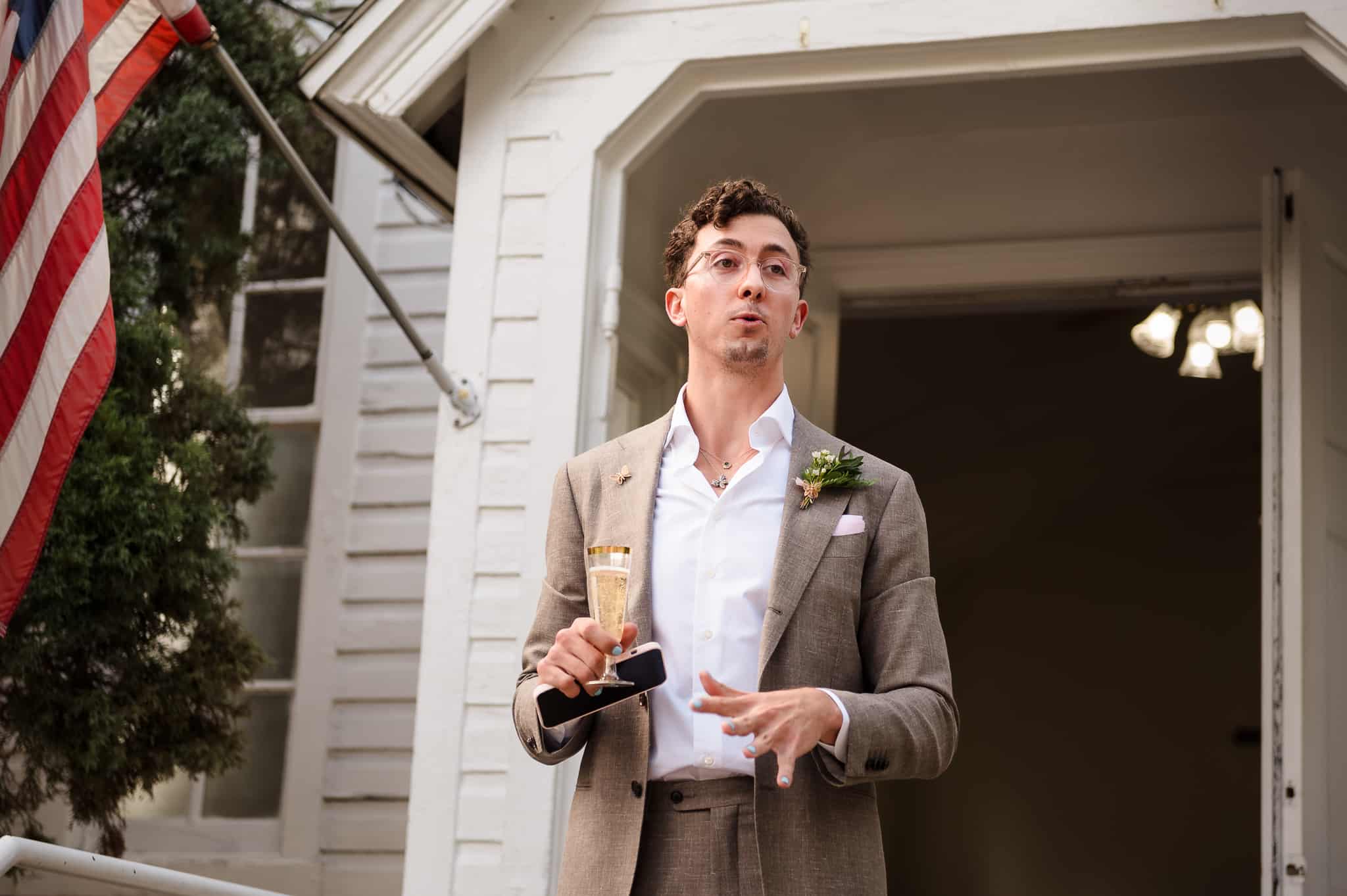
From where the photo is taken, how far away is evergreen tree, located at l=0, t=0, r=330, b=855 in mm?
5211

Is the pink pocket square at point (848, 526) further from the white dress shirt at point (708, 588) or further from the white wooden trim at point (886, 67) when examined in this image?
the white wooden trim at point (886, 67)

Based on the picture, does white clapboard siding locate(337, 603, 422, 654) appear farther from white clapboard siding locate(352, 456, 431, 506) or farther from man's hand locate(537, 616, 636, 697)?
man's hand locate(537, 616, 636, 697)

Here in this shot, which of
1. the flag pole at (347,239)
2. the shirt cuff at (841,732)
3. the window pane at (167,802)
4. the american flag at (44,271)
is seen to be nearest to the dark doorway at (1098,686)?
the window pane at (167,802)

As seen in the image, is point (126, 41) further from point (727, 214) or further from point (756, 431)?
point (756, 431)

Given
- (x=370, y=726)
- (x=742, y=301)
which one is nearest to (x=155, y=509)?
(x=370, y=726)

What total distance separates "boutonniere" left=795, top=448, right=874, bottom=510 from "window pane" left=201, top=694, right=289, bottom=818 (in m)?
5.40

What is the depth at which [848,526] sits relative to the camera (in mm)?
2385

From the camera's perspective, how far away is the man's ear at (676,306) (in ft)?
8.52

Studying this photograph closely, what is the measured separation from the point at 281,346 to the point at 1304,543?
16.1ft

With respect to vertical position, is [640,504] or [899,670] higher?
[640,504]

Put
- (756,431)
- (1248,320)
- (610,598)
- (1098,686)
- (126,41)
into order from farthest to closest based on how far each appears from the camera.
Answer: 1. (1098,686)
2. (1248,320)
3. (126,41)
4. (756,431)
5. (610,598)

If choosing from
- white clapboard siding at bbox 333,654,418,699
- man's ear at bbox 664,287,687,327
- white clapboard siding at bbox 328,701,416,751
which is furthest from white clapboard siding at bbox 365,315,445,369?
man's ear at bbox 664,287,687,327

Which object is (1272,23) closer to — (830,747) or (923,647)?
(923,647)

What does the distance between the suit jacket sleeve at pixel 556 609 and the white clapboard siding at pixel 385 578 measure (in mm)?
4626
